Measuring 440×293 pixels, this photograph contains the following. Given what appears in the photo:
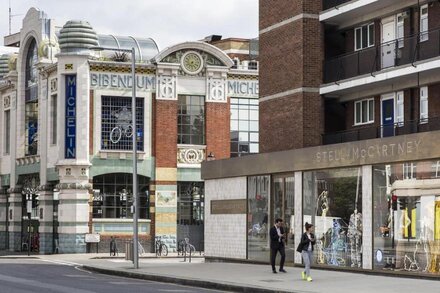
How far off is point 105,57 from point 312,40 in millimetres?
21041

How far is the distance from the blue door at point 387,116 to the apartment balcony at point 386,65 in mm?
780

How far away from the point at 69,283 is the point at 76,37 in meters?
27.6

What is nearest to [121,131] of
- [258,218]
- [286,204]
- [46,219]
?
[46,219]

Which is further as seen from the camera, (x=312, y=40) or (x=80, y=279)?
(x=312, y=40)

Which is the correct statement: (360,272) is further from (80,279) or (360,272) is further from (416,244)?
(80,279)

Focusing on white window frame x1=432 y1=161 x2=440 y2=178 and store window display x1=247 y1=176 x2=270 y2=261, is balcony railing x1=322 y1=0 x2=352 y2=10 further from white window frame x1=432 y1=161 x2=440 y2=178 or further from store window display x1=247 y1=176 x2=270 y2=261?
white window frame x1=432 y1=161 x2=440 y2=178

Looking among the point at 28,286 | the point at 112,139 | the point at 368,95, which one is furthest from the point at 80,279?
the point at 112,139

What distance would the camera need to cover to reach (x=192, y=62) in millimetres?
57812

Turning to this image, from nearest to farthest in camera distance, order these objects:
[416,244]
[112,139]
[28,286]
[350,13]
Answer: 1. [28,286]
2. [416,244]
3. [350,13]
4. [112,139]

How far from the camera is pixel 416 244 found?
100 feet

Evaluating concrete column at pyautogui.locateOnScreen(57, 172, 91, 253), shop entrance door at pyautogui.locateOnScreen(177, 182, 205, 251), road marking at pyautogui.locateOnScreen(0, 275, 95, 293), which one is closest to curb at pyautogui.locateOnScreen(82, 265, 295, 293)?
road marking at pyautogui.locateOnScreen(0, 275, 95, 293)

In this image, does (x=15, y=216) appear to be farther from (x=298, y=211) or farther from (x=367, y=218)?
(x=367, y=218)

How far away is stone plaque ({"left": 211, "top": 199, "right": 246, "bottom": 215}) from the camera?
40688mm

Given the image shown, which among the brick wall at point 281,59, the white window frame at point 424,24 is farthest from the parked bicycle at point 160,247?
the white window frame at point 424,24
